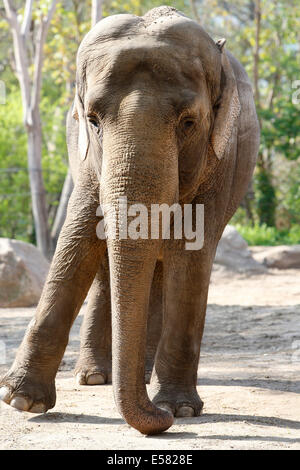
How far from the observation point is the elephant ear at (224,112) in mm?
4539

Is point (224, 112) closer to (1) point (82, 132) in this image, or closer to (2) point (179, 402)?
(1) point (82, 132)

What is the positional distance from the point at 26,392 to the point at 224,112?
1.94 metres

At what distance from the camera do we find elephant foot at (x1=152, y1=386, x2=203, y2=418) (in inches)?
179

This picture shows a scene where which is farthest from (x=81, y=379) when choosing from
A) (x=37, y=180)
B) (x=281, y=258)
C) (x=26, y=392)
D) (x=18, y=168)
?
(x=18, y=168)

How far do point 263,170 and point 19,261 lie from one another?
12.4 metres

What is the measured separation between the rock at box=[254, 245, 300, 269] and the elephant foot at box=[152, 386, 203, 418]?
10.2 metres

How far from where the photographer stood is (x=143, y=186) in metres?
3.62

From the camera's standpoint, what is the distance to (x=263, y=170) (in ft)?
71.4

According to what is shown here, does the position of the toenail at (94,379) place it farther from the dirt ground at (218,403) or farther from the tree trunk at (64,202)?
the tree trunk at (64,202)

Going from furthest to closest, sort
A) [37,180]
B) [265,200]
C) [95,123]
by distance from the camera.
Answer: [265,200] → [37,180] → [95,123]

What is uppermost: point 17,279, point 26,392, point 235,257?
point 26,392

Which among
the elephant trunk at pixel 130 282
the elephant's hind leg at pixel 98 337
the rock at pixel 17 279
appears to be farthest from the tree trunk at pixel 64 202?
the elephant trunk at pixel 130 282

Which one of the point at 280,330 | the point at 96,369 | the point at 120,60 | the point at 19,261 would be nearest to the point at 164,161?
the point at 120,60

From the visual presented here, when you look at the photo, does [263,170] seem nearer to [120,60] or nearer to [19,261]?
[19,261]
